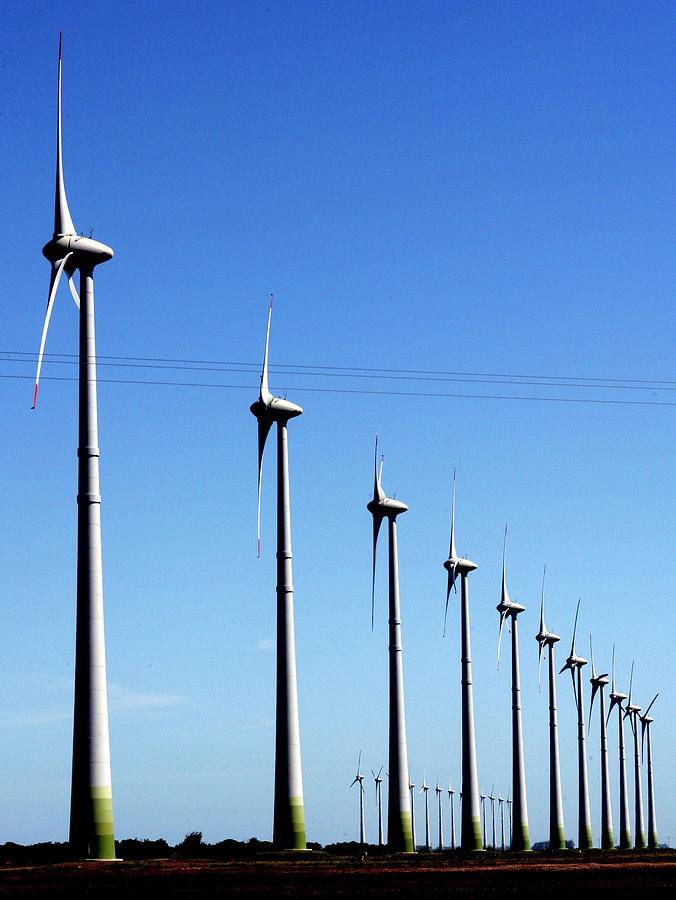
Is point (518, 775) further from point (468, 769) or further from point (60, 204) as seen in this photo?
point (60, 204)

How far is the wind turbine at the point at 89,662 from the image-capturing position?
146ft

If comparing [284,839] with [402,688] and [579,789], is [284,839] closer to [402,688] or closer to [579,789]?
[402,688]

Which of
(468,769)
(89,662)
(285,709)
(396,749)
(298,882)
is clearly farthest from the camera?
(468,769)

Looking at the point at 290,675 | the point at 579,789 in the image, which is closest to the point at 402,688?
the point at 290,675

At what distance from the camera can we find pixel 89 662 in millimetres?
45125

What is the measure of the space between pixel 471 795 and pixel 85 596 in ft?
170

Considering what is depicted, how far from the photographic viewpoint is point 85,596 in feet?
150

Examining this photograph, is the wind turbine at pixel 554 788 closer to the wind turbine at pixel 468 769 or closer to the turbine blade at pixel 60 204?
the wind turbine at pixel 468 769

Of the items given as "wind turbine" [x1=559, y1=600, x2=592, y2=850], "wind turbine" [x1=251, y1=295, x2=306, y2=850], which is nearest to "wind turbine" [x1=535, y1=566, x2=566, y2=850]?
"wind turbine" [x1=559, y1=600, x2=592, y2=850]

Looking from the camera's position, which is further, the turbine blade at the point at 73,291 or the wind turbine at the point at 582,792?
the wind turbine at the point at 582,792

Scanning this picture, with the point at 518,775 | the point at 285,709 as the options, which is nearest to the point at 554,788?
the point at 518,775

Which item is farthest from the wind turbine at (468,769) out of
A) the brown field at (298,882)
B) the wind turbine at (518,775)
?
the brown field at (298,882)

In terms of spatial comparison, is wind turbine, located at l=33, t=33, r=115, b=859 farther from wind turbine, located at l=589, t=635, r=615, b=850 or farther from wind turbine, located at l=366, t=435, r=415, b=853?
wind turbine, located at l=589, t=635, r=615, b=850

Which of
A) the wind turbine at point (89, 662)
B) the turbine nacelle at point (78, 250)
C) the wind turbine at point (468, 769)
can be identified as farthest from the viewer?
the wind turbine at point (468, 769)
